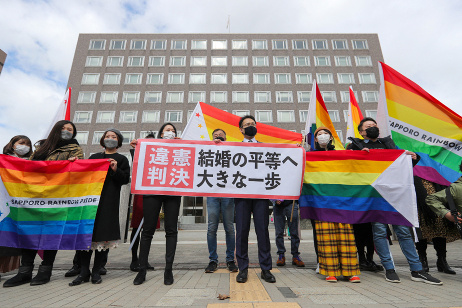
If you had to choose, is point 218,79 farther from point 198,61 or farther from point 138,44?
point 138,44

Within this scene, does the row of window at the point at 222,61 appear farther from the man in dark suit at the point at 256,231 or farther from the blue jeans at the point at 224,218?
the man in dark suit at the point at 256,231

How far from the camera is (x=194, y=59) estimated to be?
3806 centimetres

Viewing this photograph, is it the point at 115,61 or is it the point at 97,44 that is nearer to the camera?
the point at 115,61

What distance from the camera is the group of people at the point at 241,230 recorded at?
3.49m

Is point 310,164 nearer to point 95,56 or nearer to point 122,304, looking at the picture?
point 122,304

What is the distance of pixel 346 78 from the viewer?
3722 cm

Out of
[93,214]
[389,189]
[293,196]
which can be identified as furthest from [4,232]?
[389,189]

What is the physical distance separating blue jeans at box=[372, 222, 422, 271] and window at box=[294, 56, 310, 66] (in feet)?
125

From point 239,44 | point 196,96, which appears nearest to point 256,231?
point 196,96

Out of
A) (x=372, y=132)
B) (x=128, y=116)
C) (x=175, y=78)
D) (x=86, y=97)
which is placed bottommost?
(x=372, y=132)

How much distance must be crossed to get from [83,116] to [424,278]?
39355mm

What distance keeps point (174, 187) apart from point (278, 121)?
106ft

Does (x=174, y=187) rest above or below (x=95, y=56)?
below

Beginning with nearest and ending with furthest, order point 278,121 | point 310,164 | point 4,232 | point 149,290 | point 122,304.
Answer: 1. point 122,304
2. point 149,290
3. point 4,232
4. point 310,164
5. point 278,121
